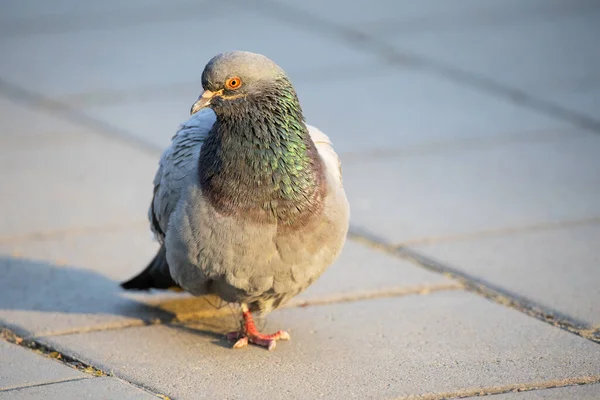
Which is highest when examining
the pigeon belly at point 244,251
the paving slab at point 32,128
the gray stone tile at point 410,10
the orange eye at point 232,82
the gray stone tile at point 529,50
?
the gray stone tile at point 410,10

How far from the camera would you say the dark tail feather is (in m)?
5.48

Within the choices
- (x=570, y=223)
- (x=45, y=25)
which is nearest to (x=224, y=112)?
(x=570, y=223)

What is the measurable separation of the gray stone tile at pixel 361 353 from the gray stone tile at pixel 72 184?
1733 mm

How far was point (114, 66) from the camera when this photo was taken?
10.4m

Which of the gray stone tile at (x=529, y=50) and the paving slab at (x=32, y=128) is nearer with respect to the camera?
the paving slab at (x=32, y=128)

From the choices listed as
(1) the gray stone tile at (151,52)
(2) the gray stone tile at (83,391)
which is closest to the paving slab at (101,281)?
(2) the gray stone tile at (83,391)

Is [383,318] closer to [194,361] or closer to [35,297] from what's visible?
[194,361]

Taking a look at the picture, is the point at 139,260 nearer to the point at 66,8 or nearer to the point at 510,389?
the point at 510,389

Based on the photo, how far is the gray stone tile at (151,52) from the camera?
32.6 feet

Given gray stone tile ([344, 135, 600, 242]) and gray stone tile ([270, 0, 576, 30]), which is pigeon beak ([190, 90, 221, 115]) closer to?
gray stone tile ([344, 135, 600, 242])

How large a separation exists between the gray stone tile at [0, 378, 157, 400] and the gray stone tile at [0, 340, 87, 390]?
9 centimetres

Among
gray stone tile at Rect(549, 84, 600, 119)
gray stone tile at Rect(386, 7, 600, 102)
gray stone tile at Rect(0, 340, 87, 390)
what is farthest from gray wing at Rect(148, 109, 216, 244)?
gray stone tile at Rect(386, 7, 600, 102)

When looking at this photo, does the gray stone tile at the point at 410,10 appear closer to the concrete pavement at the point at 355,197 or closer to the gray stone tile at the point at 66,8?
the concrete pavement at the point at 355,197

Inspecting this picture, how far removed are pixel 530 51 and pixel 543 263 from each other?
491cm
